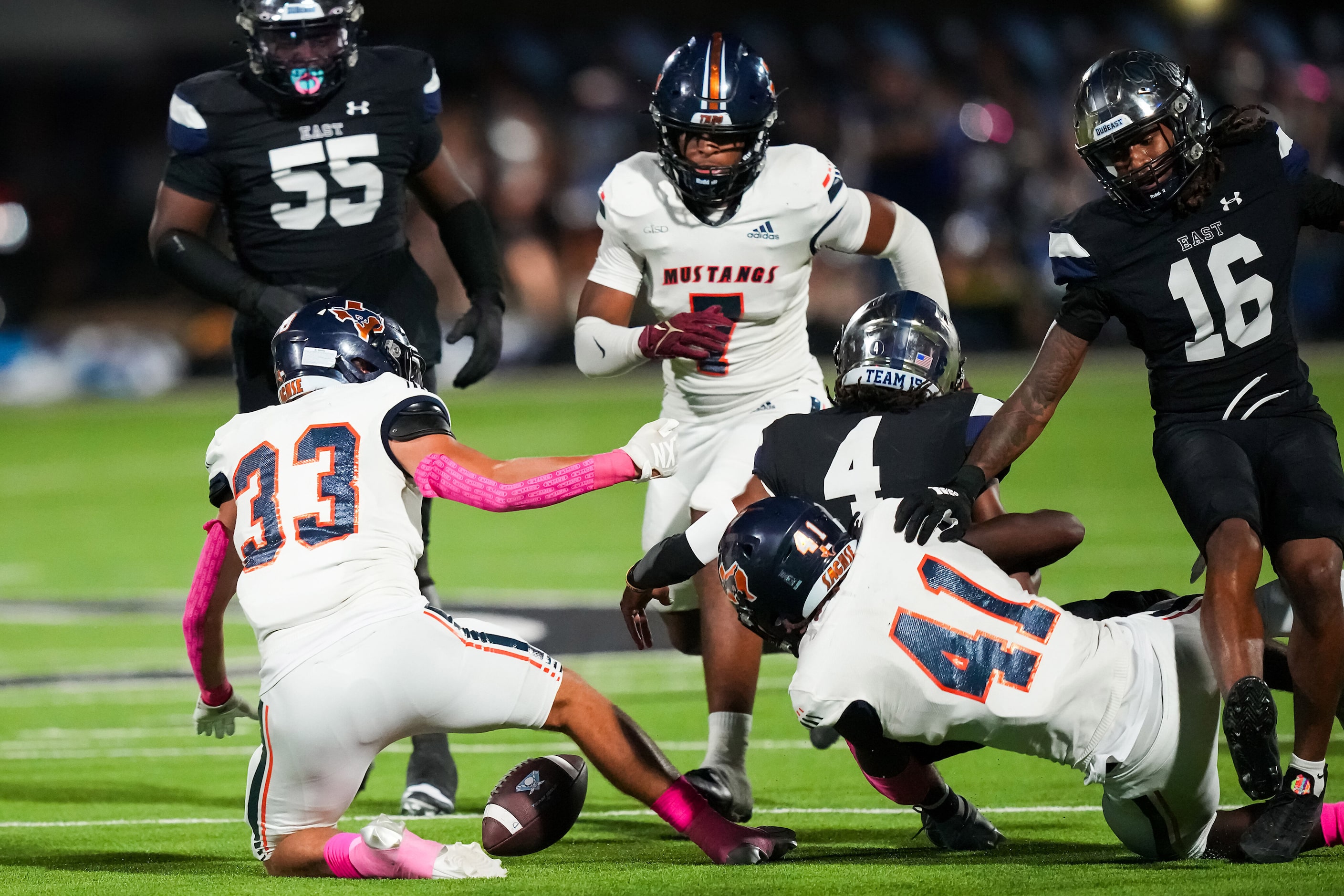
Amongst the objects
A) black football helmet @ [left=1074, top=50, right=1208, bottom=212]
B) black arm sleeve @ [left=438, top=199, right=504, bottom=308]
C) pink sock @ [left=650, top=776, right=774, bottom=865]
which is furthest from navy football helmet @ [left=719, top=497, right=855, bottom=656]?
black arm sleeve @ [left=438, top=199, right=504, bottom=308]

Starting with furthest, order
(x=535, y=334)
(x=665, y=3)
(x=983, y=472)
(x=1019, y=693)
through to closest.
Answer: (x=665, y=3) → (x=535, y=334) → (x=983, y=472) → (x=1019, y=693)

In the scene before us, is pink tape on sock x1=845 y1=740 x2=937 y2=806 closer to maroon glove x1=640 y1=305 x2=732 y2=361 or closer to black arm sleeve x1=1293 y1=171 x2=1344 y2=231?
maroon glove x1=640 y1=305 x2=732 y2=361

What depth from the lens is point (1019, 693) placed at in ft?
13.5

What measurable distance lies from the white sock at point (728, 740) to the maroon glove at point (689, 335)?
1.06 meters

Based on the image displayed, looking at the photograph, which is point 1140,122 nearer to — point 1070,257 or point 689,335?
point 1070,257

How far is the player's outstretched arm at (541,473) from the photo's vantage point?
4418 millimetres

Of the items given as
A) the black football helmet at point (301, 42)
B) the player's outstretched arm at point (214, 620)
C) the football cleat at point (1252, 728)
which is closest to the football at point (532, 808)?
the player's outstretched arm at point (214, 620)

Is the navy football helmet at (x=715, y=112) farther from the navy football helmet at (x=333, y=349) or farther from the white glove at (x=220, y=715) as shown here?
the white glove at (x=220, y=715)

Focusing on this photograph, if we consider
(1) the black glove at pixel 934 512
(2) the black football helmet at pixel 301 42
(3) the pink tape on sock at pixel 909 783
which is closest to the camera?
(1) the black glove at pixel 934 512

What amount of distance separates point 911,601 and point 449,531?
9.45 meters

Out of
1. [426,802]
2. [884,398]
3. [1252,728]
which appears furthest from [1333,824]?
[426,802]

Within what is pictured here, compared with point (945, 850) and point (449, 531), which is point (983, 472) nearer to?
point (945, 850)

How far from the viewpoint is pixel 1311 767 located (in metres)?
4.47

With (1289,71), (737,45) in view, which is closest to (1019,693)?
(737,45)
